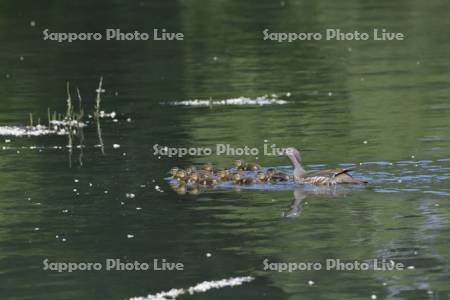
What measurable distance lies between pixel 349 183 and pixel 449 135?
4.94 metres

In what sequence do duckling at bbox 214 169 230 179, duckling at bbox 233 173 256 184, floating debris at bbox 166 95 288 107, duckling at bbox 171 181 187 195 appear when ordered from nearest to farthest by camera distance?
duckling at bbox 171 181 187 195, duckling at bbox 233 173 256 184, duckling at bbox 214 169 230 179, floating debris at bbox 166 95 288 107

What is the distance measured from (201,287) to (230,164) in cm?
810

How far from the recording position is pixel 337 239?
640 inches

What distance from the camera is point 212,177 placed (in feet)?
66.7

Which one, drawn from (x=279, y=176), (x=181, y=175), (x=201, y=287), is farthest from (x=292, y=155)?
(x=201, y=287)

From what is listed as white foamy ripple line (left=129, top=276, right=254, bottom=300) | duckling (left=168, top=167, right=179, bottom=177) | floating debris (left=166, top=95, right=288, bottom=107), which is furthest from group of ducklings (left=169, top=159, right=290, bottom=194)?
floating debris (left=166, top=95, right=288, bottom=107)

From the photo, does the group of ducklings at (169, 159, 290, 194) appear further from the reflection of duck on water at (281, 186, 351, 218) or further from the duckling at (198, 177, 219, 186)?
the reflection of duck on water at (281, 186, 351, 218)

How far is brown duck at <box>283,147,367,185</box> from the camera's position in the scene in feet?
63.5

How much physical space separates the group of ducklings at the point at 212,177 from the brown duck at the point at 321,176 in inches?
12.3

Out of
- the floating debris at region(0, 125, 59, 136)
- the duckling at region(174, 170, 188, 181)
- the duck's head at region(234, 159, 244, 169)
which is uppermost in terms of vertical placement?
the floating debris at region(0, 125, 59, 136)

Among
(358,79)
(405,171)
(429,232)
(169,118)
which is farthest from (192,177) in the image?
(358,79)

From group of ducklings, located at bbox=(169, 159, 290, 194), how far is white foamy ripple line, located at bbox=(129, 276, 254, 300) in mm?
5539

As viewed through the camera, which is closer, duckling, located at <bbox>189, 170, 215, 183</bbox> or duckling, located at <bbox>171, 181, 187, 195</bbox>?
duckling, located at <bbox>171, 181, 187, 195</bbox>

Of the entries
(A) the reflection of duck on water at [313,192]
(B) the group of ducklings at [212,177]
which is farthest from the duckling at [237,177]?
(A) the reflection of duck on water at [313,192]
